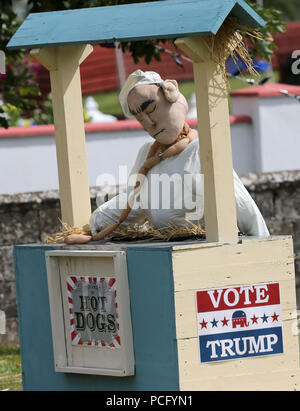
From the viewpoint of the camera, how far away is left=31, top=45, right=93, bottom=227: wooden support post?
5840 mm

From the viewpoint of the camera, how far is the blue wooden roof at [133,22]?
197 inches

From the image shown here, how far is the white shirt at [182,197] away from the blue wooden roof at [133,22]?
69 cm

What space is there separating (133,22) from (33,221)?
397 centimetres

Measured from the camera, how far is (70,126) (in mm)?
5879

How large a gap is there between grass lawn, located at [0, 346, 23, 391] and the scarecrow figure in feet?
6.10

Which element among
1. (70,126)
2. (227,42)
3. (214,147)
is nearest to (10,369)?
(70,126)

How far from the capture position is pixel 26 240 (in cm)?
898

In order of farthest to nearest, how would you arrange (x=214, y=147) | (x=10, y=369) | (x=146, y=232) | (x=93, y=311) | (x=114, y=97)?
(x=114, y=97) → (x=10, y=369) → (x=146, y=232) → (x=93, y=311) → (x=214, y=147)

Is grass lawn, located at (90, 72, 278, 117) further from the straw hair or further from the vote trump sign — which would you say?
the vote trump sign

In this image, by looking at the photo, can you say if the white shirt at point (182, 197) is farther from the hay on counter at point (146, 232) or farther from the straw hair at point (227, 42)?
the straw hair at point (227, 42)

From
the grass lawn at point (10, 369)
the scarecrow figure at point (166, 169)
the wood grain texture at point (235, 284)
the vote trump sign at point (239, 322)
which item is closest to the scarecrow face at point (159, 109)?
the scarecrow figure at point (166, 169)

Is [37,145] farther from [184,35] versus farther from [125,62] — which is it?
[125,62]

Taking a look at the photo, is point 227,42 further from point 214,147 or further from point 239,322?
point 239,322

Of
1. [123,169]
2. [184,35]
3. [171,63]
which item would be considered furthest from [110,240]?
[171,63]
